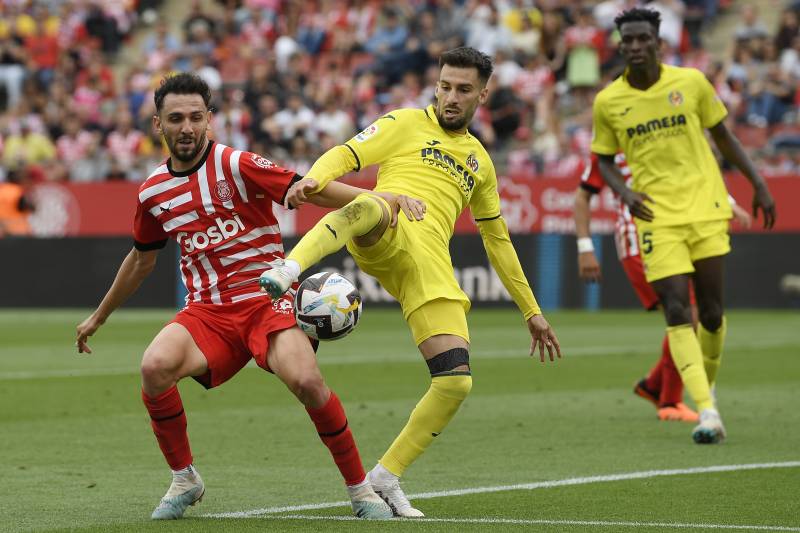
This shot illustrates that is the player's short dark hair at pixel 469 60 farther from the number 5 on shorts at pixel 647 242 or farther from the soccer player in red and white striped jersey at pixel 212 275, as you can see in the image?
the number 5 on shorts at pixel 647 242

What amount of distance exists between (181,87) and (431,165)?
1.22 meters

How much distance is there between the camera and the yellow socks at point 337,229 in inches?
245

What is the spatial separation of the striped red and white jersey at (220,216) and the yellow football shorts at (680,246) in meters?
3.59

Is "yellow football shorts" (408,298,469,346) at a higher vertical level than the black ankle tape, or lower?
higher

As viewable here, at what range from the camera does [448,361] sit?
6.83 metres

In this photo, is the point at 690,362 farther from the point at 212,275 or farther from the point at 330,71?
the point at 330,71

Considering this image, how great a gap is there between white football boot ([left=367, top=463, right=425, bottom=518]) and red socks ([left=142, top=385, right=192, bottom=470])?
81cm

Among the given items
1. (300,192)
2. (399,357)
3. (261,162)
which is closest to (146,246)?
(261,162)

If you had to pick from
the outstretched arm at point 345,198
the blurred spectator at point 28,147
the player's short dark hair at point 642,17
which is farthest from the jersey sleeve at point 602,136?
the blurred spectator at point 28,147

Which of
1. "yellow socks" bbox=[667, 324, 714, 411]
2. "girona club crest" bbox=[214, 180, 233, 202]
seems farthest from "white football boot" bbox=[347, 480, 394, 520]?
"yellow socks" bbox=[667, 324, 714, 411]

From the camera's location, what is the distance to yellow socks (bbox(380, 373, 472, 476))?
6809 millimetres

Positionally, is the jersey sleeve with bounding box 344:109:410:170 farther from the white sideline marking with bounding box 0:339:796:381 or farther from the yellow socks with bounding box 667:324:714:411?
the white sideline marking with bounding box 0:339:796:381

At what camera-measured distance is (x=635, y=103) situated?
9.87 metres

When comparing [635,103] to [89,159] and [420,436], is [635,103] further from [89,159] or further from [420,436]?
[89,159]
